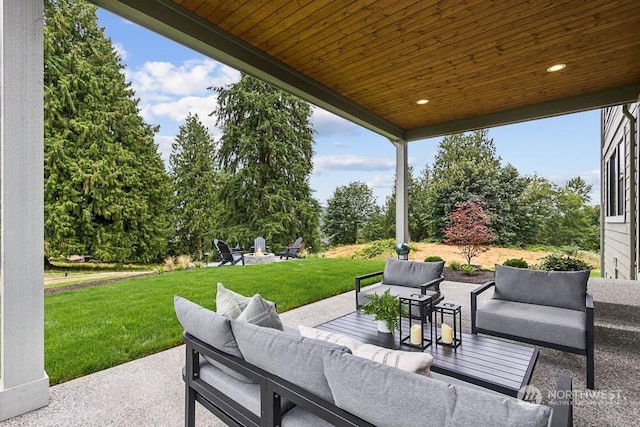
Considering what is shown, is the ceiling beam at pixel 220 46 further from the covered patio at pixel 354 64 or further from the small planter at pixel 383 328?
the small planter at pixel 383 328

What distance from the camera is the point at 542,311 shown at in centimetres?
297

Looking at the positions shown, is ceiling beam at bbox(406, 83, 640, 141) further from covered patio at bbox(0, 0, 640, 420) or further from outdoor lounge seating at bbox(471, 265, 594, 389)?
outdoor lounge seating at bbox(471, 265, 594, 389)

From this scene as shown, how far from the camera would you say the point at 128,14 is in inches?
104

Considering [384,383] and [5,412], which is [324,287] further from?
[384,383]

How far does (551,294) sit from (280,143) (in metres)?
12.6

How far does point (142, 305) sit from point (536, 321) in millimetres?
4852

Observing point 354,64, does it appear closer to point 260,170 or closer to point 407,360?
point 407,360

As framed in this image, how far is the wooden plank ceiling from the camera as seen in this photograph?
9.25ft

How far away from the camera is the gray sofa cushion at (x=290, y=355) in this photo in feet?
4.01

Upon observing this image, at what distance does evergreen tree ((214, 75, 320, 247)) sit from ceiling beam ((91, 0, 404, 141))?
372 inches

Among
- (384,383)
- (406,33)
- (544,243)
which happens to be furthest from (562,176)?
(384,383)

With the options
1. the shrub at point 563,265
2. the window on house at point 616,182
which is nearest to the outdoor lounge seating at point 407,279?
the shrub at point 563,265

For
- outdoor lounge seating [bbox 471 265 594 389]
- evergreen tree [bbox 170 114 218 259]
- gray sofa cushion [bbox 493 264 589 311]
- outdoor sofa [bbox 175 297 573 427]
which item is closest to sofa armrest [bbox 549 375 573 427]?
outdoor sofa [bbox 175 297 573 427]

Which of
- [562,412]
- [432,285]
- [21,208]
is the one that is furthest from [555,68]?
[21,208]
